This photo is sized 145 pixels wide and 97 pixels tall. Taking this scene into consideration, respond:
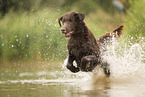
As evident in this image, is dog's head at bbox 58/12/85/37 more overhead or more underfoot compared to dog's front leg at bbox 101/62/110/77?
more overhead

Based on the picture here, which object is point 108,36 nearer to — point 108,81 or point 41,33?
point 108,81

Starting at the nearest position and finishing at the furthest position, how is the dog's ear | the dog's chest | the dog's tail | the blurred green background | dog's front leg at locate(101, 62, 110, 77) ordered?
the dog's ear → the dog's chest → dog's front leg at locate(101, 62, 110, 77) → the dog's tail → the blurred green background

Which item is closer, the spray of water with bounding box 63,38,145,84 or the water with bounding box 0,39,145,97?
the water with bounding box 0,39,145,97

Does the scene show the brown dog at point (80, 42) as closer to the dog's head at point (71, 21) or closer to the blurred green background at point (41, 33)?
the dog's head at point (71, 21)

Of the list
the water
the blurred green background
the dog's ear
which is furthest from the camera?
the blurred green background

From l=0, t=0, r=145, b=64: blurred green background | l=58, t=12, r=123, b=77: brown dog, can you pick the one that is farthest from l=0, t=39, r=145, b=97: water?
l=0, t=0, r=145, b=64: blurred green background

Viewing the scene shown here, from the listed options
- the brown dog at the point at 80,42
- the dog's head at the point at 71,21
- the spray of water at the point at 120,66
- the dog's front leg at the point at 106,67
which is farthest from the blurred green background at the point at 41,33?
the dog's head at the point at 71,21

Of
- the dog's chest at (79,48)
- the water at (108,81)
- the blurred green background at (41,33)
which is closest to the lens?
the water at (108,81)

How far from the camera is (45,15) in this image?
1545 cm

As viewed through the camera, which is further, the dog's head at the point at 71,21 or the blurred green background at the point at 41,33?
the blurred green background at the point at 41,33

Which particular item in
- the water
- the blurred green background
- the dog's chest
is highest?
the blurred green background

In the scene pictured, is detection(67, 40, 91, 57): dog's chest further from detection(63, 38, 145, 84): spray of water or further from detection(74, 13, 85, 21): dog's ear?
detection(63, 38, 145, 84): spray of water

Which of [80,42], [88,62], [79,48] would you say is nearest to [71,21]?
[80,42]

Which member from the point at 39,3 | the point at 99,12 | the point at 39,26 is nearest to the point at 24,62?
the point at 39,26
